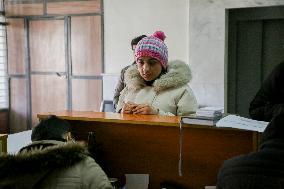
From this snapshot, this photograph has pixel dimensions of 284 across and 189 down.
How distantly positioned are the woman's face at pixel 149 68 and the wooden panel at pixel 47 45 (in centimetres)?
382

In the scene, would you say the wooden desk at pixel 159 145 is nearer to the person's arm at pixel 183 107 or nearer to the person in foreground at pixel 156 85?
the person's arm at pixel 183 107

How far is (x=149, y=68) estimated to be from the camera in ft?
8.45

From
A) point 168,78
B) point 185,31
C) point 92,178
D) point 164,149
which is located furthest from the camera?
point 185,31

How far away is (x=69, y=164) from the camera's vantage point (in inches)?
60.1

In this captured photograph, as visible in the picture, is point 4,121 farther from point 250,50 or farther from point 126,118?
point 126,118

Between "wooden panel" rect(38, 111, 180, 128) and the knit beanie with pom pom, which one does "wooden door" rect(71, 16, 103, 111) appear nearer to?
the knit beanie with pom pom

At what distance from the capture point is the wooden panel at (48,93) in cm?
630

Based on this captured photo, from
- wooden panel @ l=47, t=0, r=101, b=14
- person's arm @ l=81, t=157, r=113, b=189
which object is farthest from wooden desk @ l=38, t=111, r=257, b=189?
wooden panel @ l=47, t=0, r=101, b=14

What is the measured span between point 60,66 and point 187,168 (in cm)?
448

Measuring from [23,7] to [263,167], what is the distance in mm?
6154

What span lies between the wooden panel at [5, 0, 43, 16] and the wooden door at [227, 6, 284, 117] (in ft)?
10.0

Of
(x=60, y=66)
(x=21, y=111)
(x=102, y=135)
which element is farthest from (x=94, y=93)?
(x=102, y=135)

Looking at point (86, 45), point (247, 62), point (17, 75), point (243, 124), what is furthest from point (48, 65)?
point (243, 124)

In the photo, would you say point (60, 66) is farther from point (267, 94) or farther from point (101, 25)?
point (267, 94)
